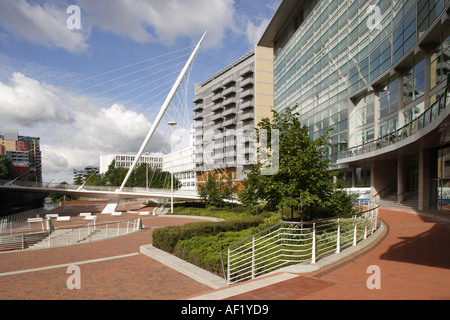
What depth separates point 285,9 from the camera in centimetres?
4644

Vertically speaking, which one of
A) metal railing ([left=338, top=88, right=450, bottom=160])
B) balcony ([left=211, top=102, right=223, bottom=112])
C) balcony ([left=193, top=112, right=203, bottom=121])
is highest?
balcony ([left=211, top=102, right=223, bottom=112])

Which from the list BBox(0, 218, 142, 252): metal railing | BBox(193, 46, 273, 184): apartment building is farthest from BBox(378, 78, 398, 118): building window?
BBox(193, 46, 273, 184): apartment building

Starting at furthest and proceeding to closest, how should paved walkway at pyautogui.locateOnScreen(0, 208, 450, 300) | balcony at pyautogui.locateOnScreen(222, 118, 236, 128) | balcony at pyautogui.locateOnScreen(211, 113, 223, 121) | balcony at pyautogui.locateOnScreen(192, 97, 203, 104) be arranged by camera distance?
balcony at pyautogui.locateOnScreen(192, 97, 203, 104), balcony at pyautogui.locateOnScreen(211, 113, 223, 121), balcony at pyautogui.locateOnScreen(222, 118, 236, 128), paved walkway at pyautogui.locateOnScreen(0, 208, 450, 300)

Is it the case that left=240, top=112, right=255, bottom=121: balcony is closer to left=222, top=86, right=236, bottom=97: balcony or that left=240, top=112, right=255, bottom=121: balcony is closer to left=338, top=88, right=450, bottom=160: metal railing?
left=222, top=86, right=236, bottom=97: balcony

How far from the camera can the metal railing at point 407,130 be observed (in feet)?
40.6

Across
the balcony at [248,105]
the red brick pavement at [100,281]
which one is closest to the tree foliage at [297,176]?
the red brick pavement at [100,281]

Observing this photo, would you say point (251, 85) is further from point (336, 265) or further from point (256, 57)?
point (336, 265)

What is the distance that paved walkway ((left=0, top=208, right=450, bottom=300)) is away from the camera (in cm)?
504

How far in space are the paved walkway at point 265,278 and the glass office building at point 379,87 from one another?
515cm

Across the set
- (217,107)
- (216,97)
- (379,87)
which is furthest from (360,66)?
(216,97)

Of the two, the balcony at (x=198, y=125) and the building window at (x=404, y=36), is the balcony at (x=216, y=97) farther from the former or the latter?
the building window at (x=404, y=36)

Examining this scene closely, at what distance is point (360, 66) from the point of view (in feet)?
101

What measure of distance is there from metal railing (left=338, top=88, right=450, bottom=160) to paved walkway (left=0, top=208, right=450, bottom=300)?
494cm

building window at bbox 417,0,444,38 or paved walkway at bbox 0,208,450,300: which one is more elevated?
building window at bbox 417,0,444,38
